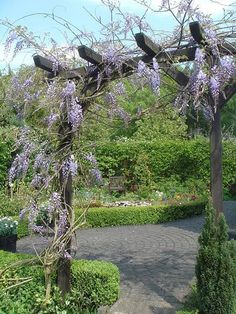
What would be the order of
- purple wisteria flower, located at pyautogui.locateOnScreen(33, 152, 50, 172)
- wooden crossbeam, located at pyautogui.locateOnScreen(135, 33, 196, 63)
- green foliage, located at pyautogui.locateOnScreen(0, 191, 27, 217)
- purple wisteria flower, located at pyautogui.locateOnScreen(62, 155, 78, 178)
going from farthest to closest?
1. green foliage, located at pyautogui.locateOnScreen(0, 191, 27, 217)
2. purple wisteria flower, located at pyautogui.locateOnScreen(33, 152, 50, 172)
3. purple wisteria flower, located at pyautogui.locateOnScreen(62, 155, 78, 178)
4. wooden crossbeam, located at pyautogui.locateOnScreen(135, 33, 196, 63)

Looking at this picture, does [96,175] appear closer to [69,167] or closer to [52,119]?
[69,167]

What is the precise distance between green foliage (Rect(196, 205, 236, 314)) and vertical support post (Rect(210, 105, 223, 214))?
44 centimetres

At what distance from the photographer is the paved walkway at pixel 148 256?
545 centimetres

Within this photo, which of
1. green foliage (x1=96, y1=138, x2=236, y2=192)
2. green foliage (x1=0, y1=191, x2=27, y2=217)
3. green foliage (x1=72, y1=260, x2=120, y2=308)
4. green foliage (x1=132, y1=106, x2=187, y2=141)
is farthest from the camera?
green foliage (x1=132, y1=106, x2=187, y2=141)

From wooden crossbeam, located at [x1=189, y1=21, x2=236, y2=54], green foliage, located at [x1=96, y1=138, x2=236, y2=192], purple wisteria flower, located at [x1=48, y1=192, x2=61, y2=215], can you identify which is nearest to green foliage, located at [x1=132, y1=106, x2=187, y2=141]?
green foliage, located at [x1=96, y1=138, x2=236, y2=192]

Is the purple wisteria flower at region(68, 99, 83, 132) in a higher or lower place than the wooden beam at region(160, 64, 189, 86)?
lower

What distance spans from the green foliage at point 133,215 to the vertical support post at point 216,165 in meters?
6.73

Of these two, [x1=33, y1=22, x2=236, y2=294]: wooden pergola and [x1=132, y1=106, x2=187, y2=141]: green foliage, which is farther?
[x1=132, y1=106, x2=187, y2=141]: green foliage

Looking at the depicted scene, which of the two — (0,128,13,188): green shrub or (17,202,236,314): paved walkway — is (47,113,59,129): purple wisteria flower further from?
(0,128,13,188): green shrub

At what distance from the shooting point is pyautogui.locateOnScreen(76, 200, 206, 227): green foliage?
1173 cm

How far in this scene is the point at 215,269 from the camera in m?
4.58

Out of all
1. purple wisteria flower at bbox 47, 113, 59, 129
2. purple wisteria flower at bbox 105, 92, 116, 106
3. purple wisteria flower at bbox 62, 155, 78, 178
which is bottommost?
purple wisteria flower at bbox 62, 155, 78, 178

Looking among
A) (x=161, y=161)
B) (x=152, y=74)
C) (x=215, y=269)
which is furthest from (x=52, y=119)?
(x=161, y=161)

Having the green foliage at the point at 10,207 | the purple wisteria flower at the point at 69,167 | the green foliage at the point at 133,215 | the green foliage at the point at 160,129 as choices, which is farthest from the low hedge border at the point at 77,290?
the green foliage at the point at 160,129
